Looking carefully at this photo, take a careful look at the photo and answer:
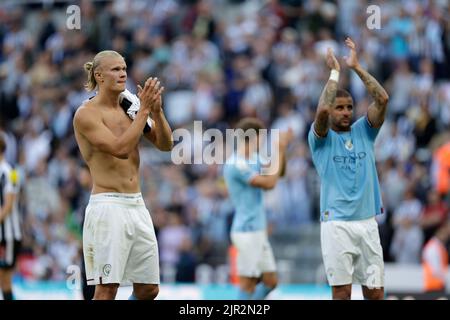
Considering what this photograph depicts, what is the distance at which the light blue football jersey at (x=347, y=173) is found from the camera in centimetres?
1077

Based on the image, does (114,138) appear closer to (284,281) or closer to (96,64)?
(96,64)

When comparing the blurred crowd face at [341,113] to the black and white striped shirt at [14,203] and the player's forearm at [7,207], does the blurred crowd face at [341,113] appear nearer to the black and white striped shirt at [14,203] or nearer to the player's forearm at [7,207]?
the player's forearm at [7,207]

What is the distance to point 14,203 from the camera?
14.3m

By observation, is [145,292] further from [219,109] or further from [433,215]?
[219,109]

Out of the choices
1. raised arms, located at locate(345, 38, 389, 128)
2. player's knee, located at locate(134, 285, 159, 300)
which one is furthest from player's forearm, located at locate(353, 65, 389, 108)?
player's knee, located at locate(134, 285, 159, 300)

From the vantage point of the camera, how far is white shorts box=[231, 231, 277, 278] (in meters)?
14.0

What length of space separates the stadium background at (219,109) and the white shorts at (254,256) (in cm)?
210

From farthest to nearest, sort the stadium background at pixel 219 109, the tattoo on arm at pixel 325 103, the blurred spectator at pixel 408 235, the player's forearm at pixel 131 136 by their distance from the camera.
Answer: the stadium background at pixel 219 109
the blurred spectator at pixel 408 235
the tattoo on arm at pixel 325 103
the player's forearm at pixel 131 136

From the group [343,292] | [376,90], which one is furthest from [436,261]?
[376,90]

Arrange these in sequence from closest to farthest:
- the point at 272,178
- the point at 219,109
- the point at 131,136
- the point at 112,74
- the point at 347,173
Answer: the point at 131,136, the point at 112,74, the point at 347,173, the point at 272,178, the point at 219,109

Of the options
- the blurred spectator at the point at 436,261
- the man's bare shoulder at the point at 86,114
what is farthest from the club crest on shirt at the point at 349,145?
the blurred spectator at the point at 436,261

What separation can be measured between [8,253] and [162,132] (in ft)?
16.1

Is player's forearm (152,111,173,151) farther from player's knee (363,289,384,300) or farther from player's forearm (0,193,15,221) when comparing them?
player's forearm (0,193,15,221)

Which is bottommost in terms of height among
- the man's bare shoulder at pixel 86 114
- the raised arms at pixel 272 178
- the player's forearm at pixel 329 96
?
the raised arms at pixel 272 178
